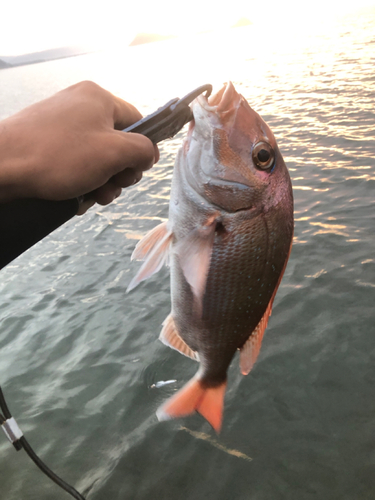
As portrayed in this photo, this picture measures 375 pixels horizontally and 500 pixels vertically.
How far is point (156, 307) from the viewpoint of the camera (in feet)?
17.3

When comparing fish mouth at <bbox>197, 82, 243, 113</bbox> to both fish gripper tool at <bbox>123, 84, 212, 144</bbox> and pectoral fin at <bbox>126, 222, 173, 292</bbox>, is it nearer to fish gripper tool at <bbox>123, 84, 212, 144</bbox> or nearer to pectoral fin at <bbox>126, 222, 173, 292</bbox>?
fish gripper tool at <bbox>123, 84, 212, 144</bbox>

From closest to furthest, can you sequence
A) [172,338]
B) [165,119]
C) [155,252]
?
[165,119] < [155,252] < [172,338]

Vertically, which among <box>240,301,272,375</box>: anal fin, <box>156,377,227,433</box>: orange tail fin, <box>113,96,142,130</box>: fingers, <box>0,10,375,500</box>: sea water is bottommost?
<box>0,10,375,500</box>: sea water

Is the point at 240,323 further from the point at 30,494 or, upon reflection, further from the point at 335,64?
the point at 335,64

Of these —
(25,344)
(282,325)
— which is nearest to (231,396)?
(282,325)

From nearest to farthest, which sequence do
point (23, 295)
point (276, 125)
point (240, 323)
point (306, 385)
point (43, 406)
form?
point (240, 323), point (306, 385), point (43, 406), point (23, 295), point (276, 125)

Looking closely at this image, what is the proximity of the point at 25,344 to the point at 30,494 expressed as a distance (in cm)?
213

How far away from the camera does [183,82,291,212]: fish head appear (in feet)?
6.01

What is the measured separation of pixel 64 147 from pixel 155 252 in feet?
2.52

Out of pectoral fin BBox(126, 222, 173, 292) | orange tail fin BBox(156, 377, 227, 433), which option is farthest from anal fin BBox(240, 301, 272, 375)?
pectoral fin BBox(126, 222, 173, 292)

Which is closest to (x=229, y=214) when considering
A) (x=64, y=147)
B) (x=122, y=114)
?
(x=122, y=114)

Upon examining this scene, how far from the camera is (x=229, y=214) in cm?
185

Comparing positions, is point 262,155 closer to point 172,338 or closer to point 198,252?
point 198,252

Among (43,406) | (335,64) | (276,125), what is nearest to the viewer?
(43,406)
